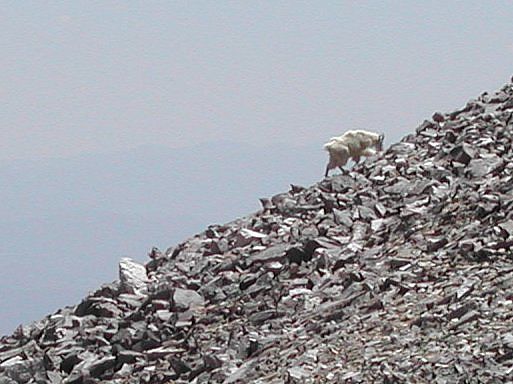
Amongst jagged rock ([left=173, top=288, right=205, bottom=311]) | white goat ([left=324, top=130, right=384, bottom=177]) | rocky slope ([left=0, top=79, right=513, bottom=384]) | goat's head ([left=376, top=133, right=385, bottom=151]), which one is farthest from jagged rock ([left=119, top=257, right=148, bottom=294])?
Result: goat's head ([left=376, top=133, right=385, bottom=151])

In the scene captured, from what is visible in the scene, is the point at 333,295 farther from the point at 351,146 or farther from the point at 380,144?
the point at 380,144

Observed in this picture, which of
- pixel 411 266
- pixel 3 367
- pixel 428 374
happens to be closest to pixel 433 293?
pixel 411 266

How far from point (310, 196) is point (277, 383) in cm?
798

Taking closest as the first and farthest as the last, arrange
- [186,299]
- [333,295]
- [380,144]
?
1. [333,295]
2. [186,299]
3. [380,144]

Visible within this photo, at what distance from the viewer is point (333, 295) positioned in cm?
1259

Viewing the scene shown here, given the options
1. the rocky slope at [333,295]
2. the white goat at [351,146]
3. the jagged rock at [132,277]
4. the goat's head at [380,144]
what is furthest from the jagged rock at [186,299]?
the goat's head at [380,144]

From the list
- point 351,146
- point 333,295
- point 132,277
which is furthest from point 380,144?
point 333,295

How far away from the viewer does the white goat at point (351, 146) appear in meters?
21.7

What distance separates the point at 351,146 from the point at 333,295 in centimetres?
972

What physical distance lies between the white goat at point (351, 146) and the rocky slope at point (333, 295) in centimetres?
287

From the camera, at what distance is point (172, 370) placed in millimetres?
12203

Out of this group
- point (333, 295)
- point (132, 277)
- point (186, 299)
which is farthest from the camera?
point (132, 277)

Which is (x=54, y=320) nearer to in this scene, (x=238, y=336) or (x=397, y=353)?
(x=238, y=336)

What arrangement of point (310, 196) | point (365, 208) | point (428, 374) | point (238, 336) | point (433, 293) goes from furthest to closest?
point (310, 196) → point (365, 208) → point (238, 336) → point (433, 293) → point (428, 374)
